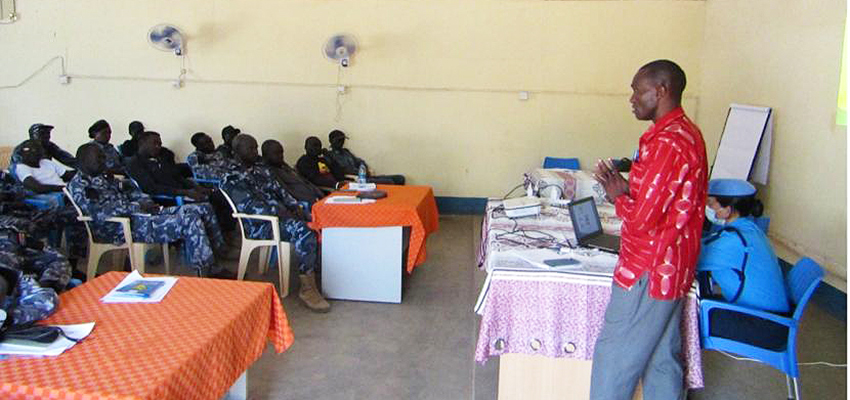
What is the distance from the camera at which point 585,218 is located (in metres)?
2.69

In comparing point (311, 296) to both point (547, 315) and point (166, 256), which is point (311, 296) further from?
point (547, 315)

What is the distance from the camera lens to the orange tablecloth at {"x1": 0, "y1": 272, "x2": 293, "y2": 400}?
144cm

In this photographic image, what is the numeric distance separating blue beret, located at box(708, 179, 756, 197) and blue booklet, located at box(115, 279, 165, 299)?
2214mm

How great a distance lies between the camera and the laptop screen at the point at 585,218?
263 centimetres

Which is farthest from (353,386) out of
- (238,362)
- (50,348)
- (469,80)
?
(469,80)

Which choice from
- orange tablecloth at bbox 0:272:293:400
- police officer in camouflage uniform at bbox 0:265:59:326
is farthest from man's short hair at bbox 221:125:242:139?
police officer in camouflage uniform at bbox 0:265:59:326

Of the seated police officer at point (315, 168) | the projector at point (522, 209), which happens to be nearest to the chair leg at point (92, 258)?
Answer: the seated police officer at point (315, 168)

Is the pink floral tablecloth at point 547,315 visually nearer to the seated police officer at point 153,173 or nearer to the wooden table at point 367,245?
the wooden table at point 367,245

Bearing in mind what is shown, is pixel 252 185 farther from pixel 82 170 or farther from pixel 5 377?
pixel 5 377

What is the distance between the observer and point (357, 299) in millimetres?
3916

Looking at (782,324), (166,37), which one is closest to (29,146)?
(166,37)

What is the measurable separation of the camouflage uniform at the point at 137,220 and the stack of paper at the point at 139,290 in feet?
5.65

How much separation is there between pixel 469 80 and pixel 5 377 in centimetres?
555

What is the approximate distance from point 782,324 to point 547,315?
0.90 meters
